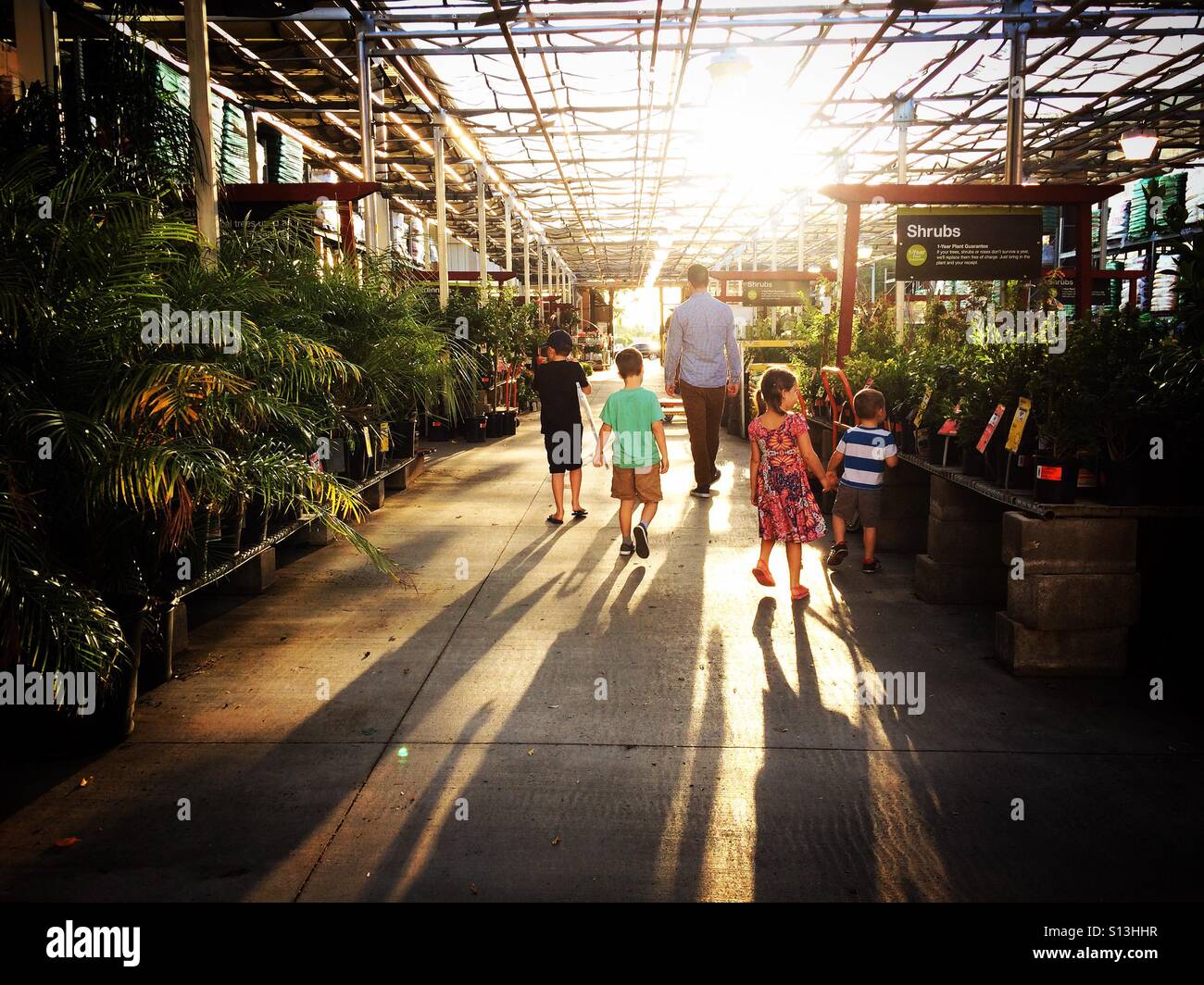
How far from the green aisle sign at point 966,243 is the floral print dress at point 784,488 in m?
2.58

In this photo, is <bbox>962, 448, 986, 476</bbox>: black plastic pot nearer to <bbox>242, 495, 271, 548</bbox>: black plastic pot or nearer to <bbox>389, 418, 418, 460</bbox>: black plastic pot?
<bbox>242, 495, 271, 548</bbox>: black plastic pot

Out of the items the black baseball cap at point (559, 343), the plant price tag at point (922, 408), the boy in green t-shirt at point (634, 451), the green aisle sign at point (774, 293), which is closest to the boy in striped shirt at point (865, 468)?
the plant price tag at point (922, 408)

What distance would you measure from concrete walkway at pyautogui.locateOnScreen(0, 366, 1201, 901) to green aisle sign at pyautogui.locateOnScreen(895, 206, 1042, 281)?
3.35 meters

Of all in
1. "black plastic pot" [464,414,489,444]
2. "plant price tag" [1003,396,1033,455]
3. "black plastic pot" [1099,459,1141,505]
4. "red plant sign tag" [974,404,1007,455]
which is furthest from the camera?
"black plastic pot" [464,414,489,444]

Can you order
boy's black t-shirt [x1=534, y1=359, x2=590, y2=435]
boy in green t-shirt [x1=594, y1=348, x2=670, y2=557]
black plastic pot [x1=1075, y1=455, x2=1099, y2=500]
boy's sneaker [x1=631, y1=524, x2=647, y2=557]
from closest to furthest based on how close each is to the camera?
black plastic pot [x1=1075, y1=455, x2=1099, y2=500]
boy's sneaker [x1=631, y1=524, x2=647, y2=557]
boy in green t-shirt [x1=594, y1=348, x2=670, y2=557]
boy's black t-shirt [x1=534, y1=359, x2=590, y2=435]

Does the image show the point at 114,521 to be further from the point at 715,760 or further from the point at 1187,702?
the point at 1187,702

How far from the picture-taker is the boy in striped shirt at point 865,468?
6.43 metres

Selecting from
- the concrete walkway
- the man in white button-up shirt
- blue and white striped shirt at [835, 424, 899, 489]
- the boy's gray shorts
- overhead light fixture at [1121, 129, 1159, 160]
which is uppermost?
overhead light fixture at [1121, 129, 1159, 160]

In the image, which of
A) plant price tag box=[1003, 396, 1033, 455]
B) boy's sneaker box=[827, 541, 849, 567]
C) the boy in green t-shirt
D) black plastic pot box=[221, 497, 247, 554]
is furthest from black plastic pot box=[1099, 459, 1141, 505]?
black plastic pot box=[221, 497, 247, 554]

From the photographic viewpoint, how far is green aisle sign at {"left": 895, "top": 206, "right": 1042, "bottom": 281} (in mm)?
7922

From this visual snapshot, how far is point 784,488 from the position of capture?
19.9ft
